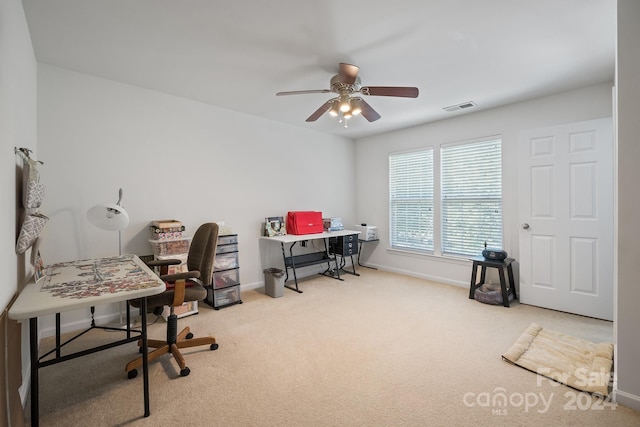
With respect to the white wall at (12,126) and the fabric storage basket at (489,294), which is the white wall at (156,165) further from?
the fabric storage basket at (489,294)

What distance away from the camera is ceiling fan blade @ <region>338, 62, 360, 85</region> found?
2316mm

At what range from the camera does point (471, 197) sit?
13.4 ft

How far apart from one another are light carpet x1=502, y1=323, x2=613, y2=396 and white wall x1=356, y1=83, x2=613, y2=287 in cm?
137

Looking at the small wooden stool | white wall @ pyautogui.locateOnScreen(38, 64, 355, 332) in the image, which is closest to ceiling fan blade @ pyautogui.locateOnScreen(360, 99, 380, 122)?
white wall @ pyautogui.locateOnScreen(38, 64, 355, 332)

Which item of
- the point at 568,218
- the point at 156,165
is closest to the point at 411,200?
the point at 568,218

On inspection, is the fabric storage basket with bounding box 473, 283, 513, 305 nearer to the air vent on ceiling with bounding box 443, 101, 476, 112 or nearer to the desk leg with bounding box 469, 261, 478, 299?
the desk leg with bounding box 469, 261, 478, 299

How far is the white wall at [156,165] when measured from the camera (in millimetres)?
2691

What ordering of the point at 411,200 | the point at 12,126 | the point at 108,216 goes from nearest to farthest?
the point at 12,126 → the point at 108,216 → the point at 411,200

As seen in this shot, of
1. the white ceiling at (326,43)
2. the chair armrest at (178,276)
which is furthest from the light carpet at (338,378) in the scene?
the white ceiling at (326,43)

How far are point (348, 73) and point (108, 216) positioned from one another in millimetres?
2298

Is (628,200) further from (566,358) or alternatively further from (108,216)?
(108,216)

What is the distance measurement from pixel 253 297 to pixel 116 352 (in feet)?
5.30

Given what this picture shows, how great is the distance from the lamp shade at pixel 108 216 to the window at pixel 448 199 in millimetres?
4030

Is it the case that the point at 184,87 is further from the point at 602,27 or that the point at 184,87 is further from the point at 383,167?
the point at 602,27
